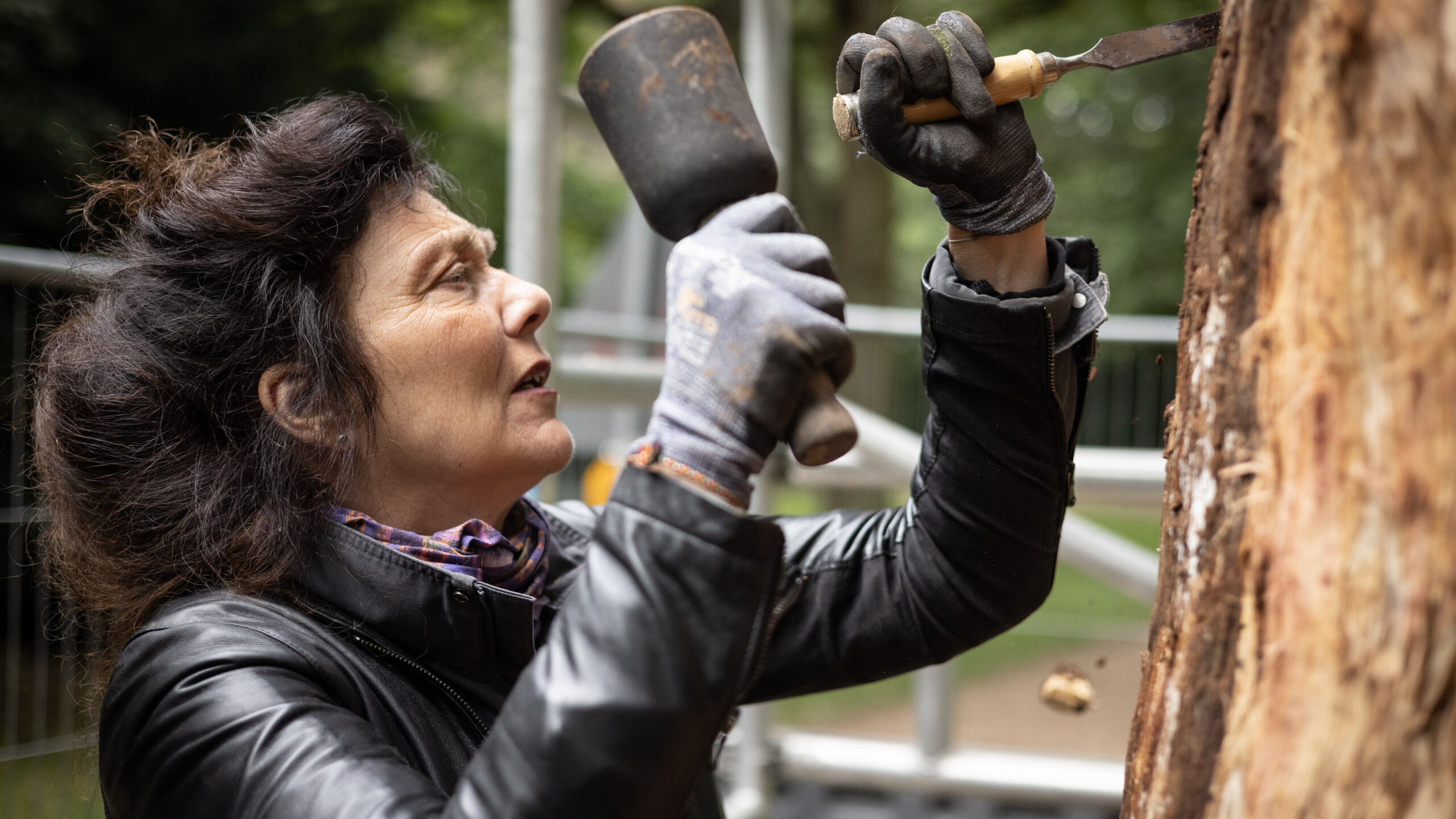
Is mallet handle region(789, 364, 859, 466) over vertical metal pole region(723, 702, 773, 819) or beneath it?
over

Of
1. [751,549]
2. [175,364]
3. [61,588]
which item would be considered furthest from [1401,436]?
[61,588]

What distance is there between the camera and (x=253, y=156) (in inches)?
65.1

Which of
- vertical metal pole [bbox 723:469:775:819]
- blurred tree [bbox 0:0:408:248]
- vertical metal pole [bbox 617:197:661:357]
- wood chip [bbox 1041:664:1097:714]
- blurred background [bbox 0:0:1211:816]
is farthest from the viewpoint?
vertical metal pole [bbox 617:197:661:357]

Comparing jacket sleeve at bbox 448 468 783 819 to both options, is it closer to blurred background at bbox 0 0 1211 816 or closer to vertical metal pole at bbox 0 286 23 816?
blurred background at bbox 0 0 1211 816

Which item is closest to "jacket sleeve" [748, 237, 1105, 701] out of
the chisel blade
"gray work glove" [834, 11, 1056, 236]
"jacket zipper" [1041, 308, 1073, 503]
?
"jacket zipper" [1041, 308, 1073, 503]

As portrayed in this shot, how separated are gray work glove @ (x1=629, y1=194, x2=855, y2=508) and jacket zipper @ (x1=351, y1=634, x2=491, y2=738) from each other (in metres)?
0.58

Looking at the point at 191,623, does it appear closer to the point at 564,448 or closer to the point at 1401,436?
the point at 564,448

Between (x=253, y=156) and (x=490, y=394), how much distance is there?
0.54 m

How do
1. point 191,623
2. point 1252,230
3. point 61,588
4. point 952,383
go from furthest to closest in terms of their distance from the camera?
1. point 61,588
2. point 952,383
3. point 191,623
4. point 1252,230

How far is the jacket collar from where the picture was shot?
1440 millimetres

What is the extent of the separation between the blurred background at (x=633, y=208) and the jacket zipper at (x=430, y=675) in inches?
25.8

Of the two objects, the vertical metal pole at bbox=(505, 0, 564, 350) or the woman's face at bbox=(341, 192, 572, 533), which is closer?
the woman's face at bbox=(341, 192, 572, 533)

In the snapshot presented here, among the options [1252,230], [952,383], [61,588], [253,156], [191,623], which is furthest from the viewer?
[61,588]

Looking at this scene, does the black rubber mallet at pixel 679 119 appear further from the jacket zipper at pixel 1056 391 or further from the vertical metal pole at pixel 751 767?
the vertical metal pole at pixel 751 767
